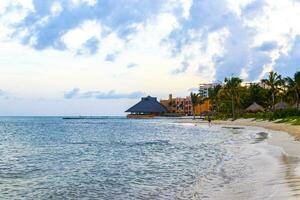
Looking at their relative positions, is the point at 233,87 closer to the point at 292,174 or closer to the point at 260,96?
the point at 260,96

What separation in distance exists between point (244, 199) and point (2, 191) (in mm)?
8689

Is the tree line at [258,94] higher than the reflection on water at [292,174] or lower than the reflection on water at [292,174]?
higher

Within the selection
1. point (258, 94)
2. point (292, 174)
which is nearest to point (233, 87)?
point (258, 94)

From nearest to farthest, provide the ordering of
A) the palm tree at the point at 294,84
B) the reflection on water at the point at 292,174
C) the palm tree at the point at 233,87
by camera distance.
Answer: the reflection on water at the point at 292,174
the palm tree at the point at 294,84
the palm tree at the point at 233,87

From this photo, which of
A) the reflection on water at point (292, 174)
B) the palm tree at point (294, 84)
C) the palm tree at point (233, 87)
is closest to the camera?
the reflection on water at point (292, 174)

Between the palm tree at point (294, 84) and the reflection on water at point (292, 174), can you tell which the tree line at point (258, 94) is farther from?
the reflection on water at point (292, 174)

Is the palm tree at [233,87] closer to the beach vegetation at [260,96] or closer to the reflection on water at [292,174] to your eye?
the beach vegetation at [260,96]

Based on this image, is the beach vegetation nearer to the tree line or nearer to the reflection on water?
the tree line

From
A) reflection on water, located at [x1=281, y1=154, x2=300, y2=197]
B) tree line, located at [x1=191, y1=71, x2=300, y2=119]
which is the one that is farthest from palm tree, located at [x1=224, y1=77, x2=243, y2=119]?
reflection on water, located at [x1=281, y1=154, x2=300, y2=197]

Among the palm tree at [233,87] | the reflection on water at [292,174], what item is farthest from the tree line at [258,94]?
the reflection on water at [292,174]

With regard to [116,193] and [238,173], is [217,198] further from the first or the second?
[238,173]

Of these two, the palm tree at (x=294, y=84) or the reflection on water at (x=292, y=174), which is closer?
the reflection on water at (x=292, y=174)

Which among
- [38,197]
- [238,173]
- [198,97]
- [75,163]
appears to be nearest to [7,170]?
[75,163]

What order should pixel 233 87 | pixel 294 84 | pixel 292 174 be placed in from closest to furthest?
pixel 292 174, pixel 294 84, pixel 233 87
